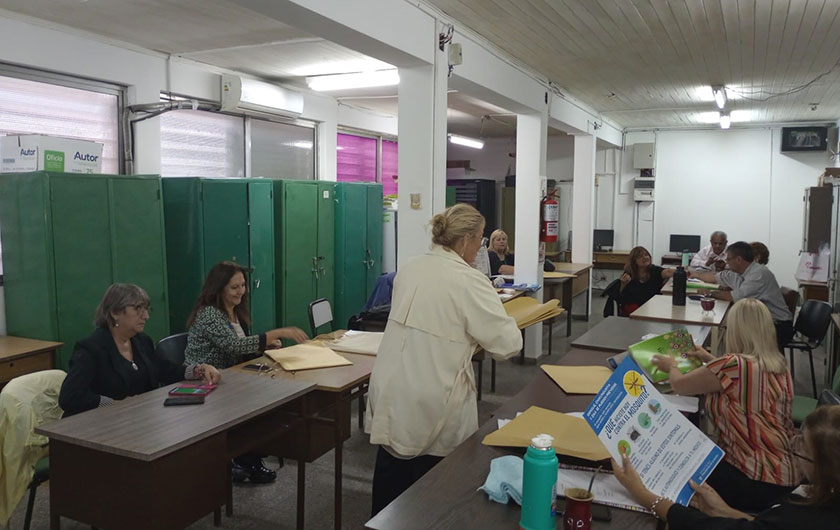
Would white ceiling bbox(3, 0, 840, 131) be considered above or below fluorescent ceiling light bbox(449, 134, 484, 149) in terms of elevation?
above

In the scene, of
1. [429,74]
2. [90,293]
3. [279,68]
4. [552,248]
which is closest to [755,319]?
[429,74]

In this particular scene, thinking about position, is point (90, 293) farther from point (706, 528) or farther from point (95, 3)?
point (706, 528)

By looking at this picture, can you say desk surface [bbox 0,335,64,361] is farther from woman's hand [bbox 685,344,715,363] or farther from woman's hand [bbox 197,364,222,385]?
woman's hand [bbox 685,344,715,363]

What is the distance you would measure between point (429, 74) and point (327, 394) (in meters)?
2.40

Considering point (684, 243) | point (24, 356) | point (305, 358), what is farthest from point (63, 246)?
point (684, 243)

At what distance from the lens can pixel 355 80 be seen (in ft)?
22.9

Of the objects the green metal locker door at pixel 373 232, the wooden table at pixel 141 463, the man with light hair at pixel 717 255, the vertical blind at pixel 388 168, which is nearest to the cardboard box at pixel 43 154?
A: the wooden table at pixel 141 463

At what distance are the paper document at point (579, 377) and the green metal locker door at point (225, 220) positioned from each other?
3.67m

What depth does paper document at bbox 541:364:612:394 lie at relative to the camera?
2.95 meters

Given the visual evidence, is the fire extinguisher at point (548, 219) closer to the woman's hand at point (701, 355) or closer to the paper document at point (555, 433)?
the woman's hand at point (701, 355)

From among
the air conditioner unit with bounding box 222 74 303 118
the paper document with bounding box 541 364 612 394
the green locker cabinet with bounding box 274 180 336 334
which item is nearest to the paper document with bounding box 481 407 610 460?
the paper document with bounding box 541 364 612 394

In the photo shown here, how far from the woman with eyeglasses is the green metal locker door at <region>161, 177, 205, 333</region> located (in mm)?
2684

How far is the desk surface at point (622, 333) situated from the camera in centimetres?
395

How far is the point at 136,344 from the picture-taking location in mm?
3338
